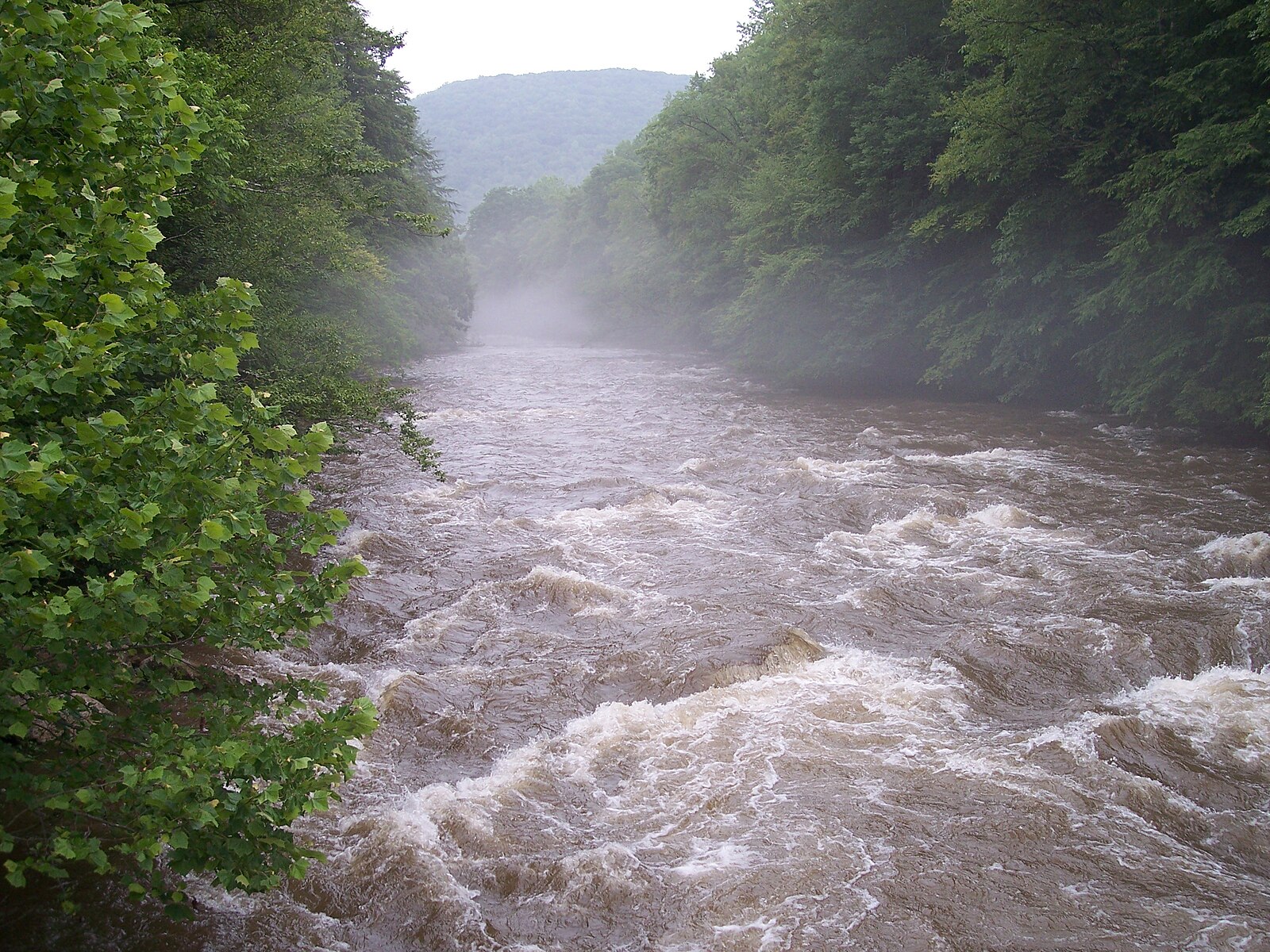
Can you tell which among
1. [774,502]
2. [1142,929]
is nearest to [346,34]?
[774,502]

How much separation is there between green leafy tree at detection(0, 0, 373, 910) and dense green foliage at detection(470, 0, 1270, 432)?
15716mm

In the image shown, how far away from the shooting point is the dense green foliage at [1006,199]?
52.1ft

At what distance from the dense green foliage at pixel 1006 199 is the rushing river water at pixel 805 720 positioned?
4.15m

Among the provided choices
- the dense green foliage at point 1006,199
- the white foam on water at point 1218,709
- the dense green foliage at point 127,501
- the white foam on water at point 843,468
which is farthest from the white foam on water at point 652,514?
the dense green foliage at point 1006,199

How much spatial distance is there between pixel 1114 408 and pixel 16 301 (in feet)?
66.5

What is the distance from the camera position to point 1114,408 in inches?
752

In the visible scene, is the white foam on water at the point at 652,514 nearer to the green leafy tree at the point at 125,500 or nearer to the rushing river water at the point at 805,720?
the rushing river water at the point at 805,720

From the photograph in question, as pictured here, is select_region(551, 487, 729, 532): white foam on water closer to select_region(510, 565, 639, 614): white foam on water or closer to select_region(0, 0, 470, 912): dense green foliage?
select_region(510, 565, 639, 614): white foam on water

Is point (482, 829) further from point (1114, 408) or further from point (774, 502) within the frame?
point (1114, 408)

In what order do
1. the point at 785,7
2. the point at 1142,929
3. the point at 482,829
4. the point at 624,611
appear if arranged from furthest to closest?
the point at 785,7
the point at 624,611
the point at 482,829
the point at 1142,929

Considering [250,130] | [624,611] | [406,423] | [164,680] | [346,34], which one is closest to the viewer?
[164,680]

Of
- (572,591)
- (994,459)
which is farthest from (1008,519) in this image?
(572,591)

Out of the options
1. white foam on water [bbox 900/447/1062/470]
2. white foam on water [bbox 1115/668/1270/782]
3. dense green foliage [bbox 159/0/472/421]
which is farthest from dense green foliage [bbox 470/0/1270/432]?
dense green foliage [bbox 159/0/472/421]

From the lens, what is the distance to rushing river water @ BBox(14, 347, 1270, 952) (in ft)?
17.8
